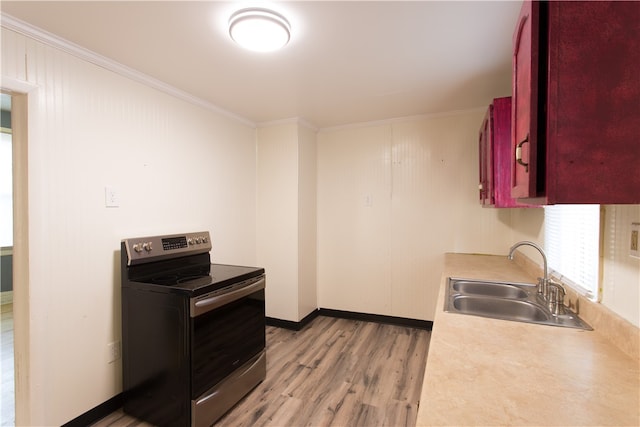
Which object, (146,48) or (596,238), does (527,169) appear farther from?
(146,48)

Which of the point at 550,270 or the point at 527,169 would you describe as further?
the point at 550,270

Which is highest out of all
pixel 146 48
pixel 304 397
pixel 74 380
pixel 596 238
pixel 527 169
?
pixel 146 48

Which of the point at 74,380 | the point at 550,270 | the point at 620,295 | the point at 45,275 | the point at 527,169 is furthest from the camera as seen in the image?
the point at 550,270

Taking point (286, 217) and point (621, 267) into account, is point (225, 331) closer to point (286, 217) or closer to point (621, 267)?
point (286, 217)

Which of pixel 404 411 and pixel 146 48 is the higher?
pixel 146 48

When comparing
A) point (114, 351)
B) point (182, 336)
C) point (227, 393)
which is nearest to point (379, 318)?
point (227, 393)

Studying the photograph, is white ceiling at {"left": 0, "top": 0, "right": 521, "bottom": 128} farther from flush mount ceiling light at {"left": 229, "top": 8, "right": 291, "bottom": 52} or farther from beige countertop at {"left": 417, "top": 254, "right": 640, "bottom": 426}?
beige countertop at {"left": 417, "top": 254, "right": 640, "bottom": 426}

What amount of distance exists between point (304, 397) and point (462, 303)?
1286mm

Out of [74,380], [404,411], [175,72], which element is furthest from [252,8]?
[404,411]

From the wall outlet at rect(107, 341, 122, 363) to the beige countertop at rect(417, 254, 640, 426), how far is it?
6.72 ft

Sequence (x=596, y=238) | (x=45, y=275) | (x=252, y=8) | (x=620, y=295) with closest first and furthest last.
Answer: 1. (x=620, y=295)
2. (x=596, y=238)
3. (x=252, y=8)
4. (x=45, y=275)

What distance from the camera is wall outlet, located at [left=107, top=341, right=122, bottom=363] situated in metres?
2.01

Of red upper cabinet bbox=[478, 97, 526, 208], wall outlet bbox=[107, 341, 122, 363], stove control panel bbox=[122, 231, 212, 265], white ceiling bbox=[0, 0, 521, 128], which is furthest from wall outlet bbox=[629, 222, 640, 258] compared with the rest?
wall outlet bbox=[107, 341, 122, 363]

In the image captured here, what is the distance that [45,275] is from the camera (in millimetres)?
1678
